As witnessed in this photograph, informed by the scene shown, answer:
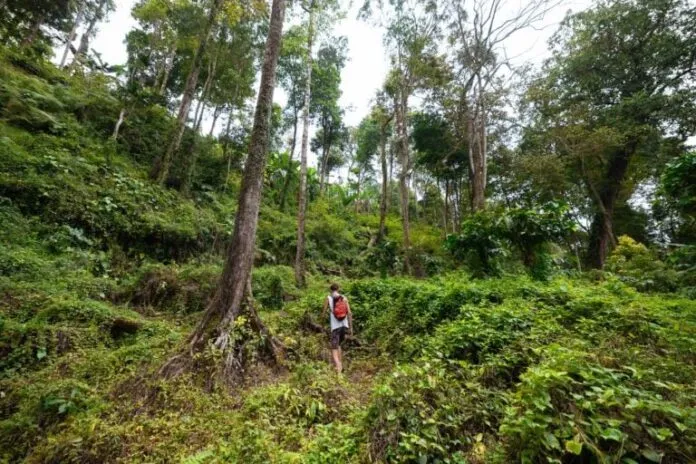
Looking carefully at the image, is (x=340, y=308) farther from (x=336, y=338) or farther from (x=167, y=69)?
(x=167, y=69)

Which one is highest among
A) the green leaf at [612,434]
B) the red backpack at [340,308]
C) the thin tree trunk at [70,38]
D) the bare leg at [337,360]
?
the thin tree trunk at [70,38]

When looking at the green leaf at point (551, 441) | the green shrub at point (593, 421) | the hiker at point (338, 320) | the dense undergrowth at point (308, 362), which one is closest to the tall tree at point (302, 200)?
the dense undergrowth at point (308, 362)

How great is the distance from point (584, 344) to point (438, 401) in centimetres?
178

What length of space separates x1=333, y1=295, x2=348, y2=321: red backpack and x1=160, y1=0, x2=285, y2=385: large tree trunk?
1414mm

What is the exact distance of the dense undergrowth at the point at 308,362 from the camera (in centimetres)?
235

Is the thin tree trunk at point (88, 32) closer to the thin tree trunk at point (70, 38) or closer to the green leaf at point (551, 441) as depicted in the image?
the thin tree trunk at point (70, 38)

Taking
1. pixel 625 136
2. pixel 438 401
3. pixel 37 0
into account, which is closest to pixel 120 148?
pixel 37 0

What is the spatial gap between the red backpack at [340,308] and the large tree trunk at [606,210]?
1417cm

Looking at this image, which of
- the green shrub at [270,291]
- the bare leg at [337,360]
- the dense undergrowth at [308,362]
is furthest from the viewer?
the green shrub at [270,291]

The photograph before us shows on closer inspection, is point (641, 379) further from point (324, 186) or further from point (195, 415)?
point (324, 186)

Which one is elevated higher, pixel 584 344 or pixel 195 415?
pixel 584 344

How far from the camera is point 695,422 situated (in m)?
1.91

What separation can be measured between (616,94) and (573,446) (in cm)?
1766

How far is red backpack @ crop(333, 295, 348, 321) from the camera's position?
228 inches
